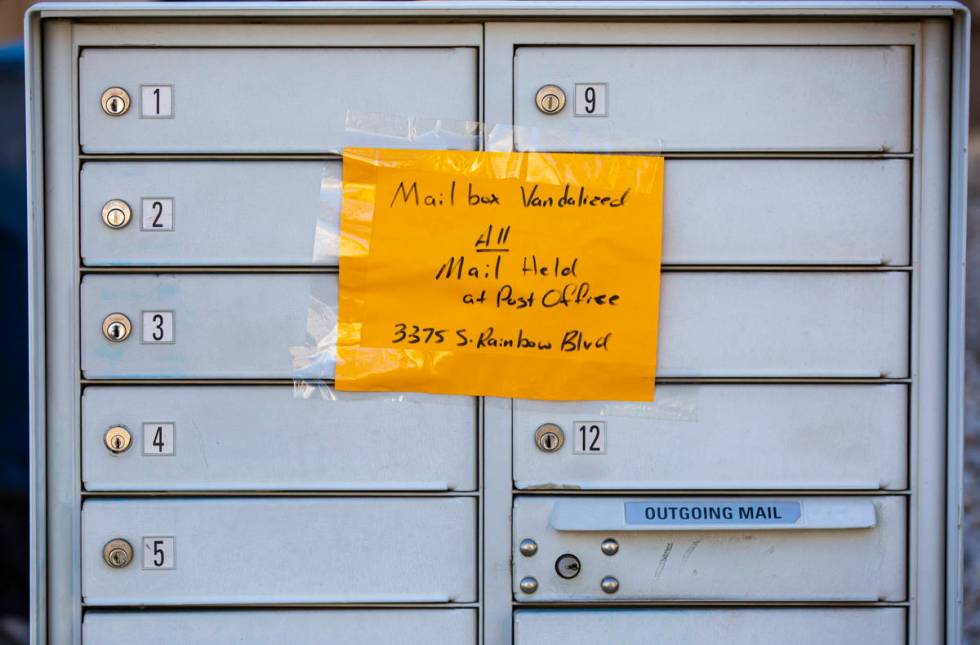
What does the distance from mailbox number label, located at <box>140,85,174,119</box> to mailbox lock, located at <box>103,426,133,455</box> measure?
2.42ft

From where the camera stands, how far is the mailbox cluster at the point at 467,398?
201 cm

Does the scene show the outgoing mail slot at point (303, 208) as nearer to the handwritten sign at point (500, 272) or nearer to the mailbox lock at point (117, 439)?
the handwritten sign at point (500, 272)

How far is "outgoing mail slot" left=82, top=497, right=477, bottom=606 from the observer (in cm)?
203

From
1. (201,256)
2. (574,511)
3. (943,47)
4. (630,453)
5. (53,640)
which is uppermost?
(943,47)

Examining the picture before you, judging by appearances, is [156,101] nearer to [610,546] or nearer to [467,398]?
[467,398]

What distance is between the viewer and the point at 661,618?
2053 millimetres

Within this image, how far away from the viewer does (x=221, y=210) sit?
6.61 feet

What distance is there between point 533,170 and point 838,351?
2.75ft

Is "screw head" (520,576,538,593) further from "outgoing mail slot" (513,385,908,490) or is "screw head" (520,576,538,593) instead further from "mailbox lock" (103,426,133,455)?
"mailbox lock" (103,426,133,455)

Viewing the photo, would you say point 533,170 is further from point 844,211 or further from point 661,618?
point 661,618

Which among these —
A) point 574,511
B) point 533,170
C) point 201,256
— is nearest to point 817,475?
point 574,511

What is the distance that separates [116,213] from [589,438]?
123 centimetres

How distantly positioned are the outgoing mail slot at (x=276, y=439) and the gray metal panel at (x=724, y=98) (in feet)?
2.33

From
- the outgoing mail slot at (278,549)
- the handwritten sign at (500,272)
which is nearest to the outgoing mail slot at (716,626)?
the outgoing mail slot at (278,549)
